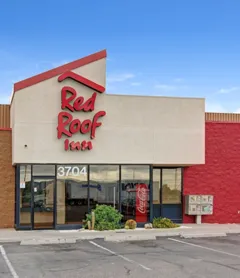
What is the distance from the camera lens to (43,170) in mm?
20422

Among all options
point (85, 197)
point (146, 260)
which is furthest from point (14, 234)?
point (146, 260)

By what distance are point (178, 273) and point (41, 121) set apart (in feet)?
34.4

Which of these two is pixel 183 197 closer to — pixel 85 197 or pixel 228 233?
pixel 228 233

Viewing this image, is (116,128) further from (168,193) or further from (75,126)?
(168,193)

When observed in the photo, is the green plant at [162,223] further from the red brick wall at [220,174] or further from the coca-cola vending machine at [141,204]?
the red brick wall at [220,174]

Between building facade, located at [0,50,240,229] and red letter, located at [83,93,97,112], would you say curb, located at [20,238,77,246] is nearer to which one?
building facade, located at [0,50,240,229]

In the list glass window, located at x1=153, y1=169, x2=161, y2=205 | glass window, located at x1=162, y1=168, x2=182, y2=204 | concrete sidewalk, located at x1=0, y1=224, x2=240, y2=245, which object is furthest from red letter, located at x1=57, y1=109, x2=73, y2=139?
glass window, located at x1=162, y1=168, x2=182, y2=204

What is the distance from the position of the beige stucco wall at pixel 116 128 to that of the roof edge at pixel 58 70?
173 millimetres

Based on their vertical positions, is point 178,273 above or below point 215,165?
below

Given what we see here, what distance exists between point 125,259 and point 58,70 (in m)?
9.72

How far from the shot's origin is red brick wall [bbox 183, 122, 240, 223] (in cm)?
2388

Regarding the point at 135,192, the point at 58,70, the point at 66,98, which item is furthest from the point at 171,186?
the point at 58,70

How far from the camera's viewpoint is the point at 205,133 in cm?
2373

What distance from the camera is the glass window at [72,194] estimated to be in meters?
20.6
